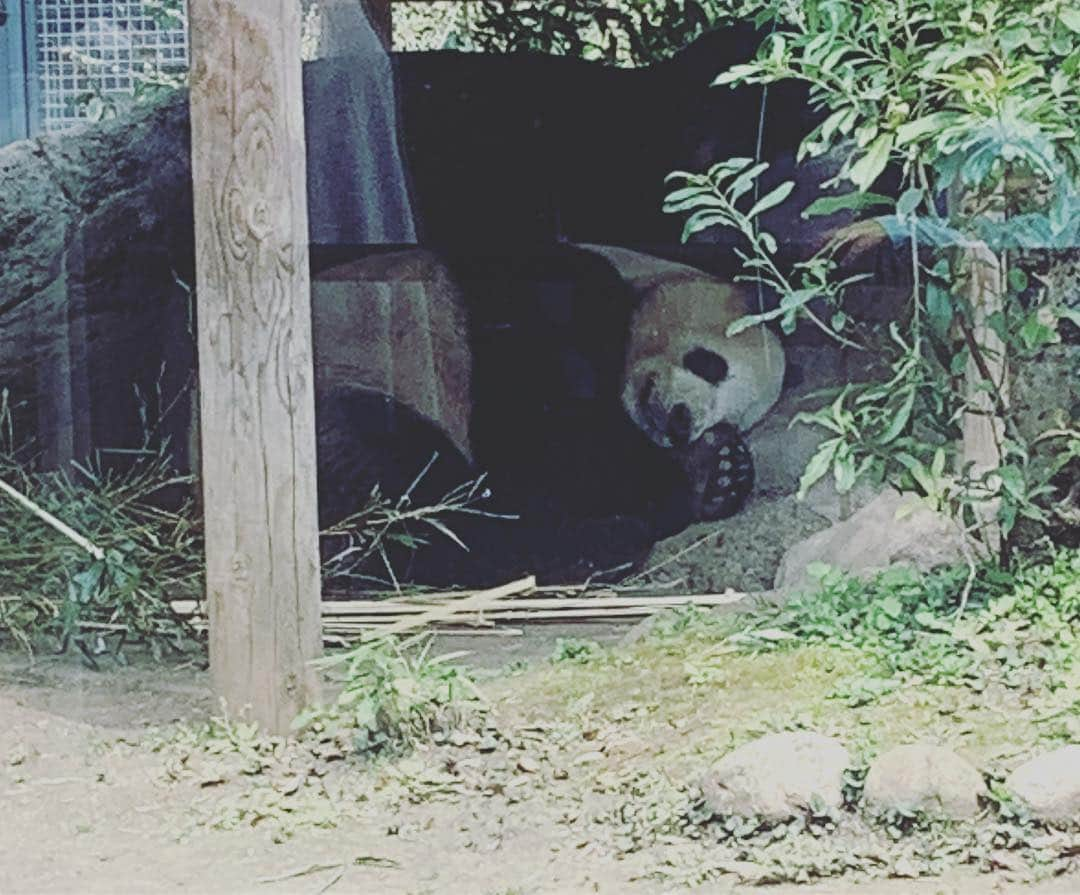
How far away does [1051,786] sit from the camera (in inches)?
115

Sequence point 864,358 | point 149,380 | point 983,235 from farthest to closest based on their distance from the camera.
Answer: point 149,380
point 864,358
point 983,235

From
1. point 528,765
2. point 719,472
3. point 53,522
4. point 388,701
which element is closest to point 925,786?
point 528,765

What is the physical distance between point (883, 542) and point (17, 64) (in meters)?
2.38

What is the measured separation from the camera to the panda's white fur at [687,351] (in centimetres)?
454

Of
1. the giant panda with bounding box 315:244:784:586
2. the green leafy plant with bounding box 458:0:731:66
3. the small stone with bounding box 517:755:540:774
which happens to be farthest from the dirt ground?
the green leafy plant with bounding box 458:0:731:66

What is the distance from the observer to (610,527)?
4.89 metres

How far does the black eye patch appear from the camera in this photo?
4.67 meters

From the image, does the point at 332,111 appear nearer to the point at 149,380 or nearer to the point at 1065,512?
the point at 149,380

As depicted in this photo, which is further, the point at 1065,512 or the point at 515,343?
the point at 515,343

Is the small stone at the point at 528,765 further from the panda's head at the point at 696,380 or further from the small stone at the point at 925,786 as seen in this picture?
the panda's head at the point at 696,380

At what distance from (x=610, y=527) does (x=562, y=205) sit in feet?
3.01

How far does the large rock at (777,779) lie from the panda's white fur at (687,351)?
163 centimetres

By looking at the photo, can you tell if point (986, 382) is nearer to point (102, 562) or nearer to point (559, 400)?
point (559, 400)

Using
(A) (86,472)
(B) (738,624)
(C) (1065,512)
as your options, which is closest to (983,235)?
(C) (1065,512)
